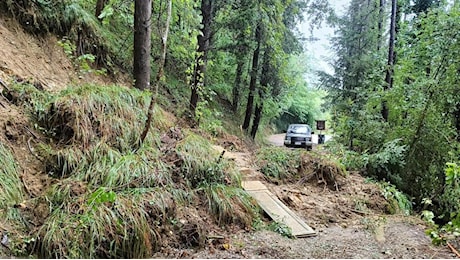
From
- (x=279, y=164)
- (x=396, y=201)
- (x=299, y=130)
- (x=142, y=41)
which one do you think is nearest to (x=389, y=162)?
(x=396, y=201)

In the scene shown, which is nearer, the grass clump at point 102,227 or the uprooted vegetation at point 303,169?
the grass clump at point 102,227

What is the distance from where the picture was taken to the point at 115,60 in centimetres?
633

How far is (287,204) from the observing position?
4.60 meters

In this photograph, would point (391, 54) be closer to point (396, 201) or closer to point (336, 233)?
point (396, 201)

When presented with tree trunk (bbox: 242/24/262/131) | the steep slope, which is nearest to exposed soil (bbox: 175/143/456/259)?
the steep slope

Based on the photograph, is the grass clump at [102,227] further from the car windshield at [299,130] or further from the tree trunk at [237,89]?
the car windshield at [299,130]

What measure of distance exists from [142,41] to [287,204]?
11.7 feet

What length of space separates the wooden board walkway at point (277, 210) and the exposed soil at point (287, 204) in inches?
5.6

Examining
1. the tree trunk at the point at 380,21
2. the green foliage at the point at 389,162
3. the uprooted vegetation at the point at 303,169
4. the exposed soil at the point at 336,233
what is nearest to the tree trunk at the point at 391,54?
the tree trunk at the point at 380,21

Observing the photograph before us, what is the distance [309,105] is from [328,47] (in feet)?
39.2

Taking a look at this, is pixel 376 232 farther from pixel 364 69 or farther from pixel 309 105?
pixel 309 105

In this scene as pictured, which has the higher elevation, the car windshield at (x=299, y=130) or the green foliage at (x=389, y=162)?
the car windshield at (x=299, y=130)

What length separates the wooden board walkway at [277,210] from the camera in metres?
3.73

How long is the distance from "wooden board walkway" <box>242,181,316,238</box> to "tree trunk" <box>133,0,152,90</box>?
99.6 inches
